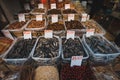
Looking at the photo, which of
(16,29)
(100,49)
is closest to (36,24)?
(16,29)

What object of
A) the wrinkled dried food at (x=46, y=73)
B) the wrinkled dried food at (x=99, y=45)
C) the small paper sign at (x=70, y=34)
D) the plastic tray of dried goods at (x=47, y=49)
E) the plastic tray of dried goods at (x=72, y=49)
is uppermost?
the small paper sign at (x=70, y=34)

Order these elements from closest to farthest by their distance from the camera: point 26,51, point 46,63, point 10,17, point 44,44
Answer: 1. point 46,63
2. point 26,51
3. point 44,44
4. point 10,17

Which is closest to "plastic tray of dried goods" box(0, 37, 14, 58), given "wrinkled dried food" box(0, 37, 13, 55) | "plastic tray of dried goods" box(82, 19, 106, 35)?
"wrinkled dried food" box(0, 37, 13, 55)

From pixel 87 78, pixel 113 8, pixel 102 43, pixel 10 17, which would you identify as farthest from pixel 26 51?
pixel 113 8

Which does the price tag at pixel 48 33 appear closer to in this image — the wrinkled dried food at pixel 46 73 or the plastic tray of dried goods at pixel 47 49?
the plastic tray of dried goods at pixel 47 49

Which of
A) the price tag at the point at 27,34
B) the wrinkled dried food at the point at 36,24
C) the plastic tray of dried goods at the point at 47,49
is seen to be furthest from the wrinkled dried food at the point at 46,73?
the wrinkled dried food at the point at 36,24

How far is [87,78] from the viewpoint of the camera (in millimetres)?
1193

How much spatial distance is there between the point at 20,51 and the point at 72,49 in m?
0.59

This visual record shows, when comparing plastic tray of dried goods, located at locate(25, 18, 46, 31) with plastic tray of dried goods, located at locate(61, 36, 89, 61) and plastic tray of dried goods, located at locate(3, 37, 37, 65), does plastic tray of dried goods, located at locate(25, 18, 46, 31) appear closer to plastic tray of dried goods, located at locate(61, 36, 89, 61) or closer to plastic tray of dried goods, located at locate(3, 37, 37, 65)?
plastic tray of dried goods, located at locate(3, 37, 37, 65)

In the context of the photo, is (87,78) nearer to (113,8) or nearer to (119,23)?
(119,23)

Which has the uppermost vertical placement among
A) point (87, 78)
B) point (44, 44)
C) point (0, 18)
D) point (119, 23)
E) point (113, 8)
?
point (0, 18)

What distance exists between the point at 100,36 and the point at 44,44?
0.80 meters

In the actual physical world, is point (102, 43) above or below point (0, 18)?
below

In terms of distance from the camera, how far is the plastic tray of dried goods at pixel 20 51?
4.36ft
